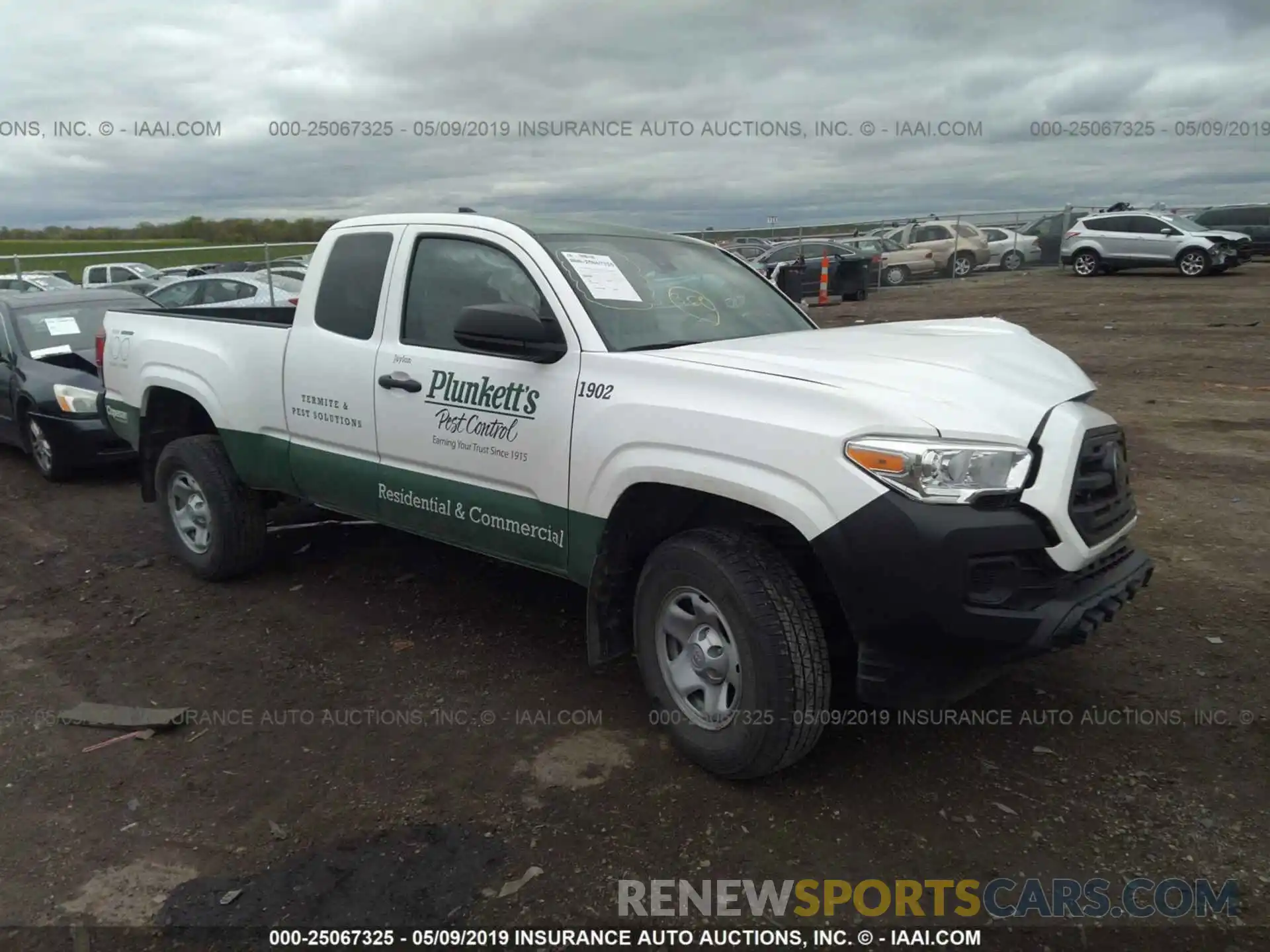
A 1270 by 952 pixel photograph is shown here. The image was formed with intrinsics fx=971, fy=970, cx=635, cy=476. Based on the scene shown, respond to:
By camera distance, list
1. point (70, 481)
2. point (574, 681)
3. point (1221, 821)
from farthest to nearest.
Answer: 1. point (70, 481)
2. point (574, 681)
3. point (1221, 821)

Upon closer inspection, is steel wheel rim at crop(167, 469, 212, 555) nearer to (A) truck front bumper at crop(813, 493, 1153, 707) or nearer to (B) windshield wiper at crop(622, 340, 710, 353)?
(B) windshield wiper at crop(622, 340, 710, 353)

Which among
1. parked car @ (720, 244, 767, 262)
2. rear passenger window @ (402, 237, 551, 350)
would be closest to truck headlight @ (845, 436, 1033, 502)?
rear passenger window @ (402, 237, 551, 350)

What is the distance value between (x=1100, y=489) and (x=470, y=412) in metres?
2.40

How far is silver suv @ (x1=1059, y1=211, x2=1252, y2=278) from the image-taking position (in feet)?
76.4

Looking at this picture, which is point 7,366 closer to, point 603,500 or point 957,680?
point 603,500

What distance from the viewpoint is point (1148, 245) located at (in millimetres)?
24125

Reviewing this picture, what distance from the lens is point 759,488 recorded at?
310cm

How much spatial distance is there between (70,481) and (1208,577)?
8546 mm

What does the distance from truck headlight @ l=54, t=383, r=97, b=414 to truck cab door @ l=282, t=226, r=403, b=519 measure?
4.06 m

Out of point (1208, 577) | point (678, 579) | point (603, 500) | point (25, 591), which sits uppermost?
point (603, 500)

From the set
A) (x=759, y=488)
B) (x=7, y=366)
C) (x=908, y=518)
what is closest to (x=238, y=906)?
(x=759, y=488)

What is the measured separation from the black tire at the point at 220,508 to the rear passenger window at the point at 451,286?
1.73m

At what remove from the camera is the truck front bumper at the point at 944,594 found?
284 centimetres

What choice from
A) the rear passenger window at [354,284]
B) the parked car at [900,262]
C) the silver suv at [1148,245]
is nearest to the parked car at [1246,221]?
the silver suv at [1148,245]
